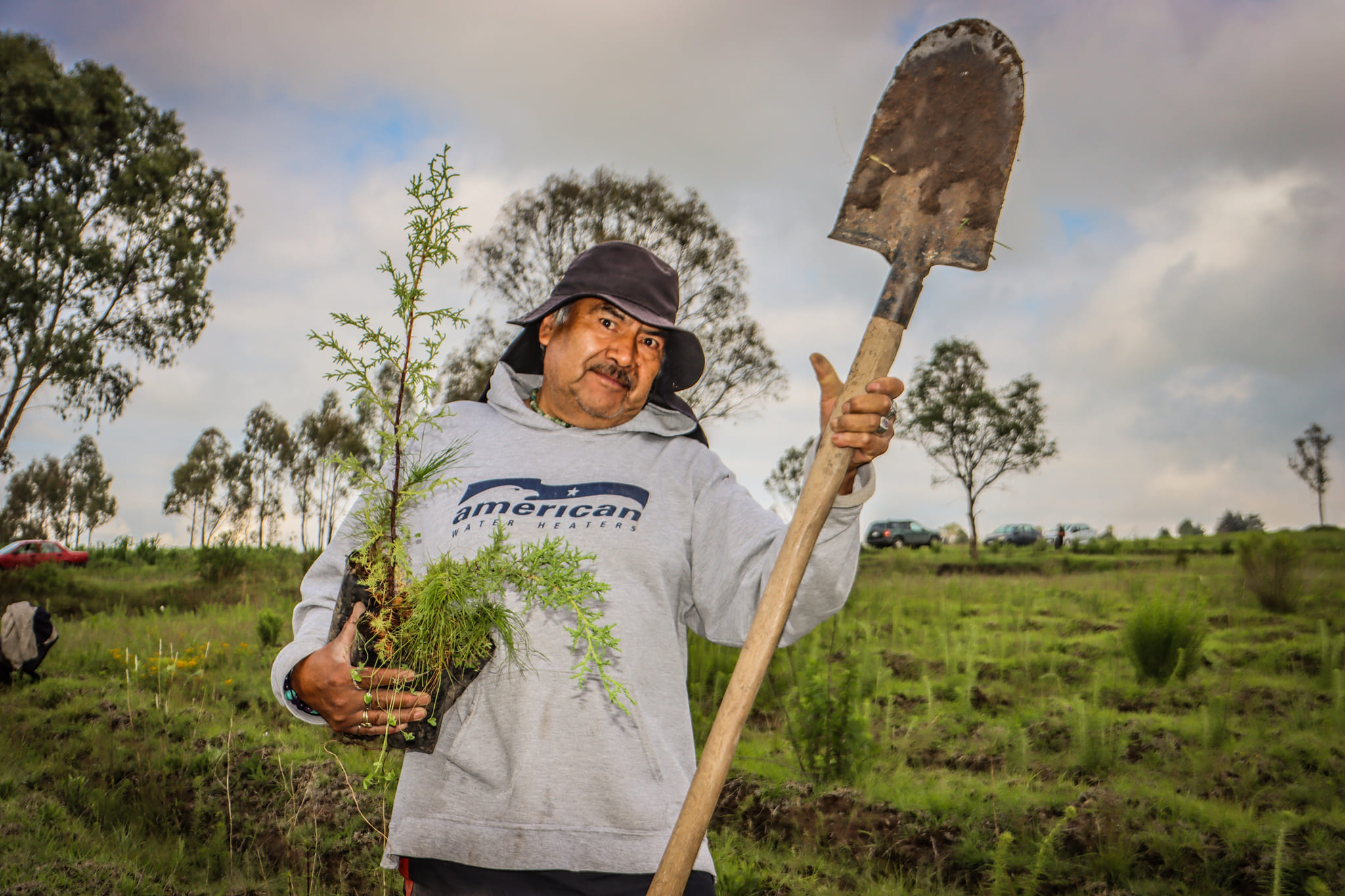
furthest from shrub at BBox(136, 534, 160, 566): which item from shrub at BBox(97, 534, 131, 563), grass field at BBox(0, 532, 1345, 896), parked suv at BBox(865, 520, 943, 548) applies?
parked suv at BBox(865, 520, 943, 548)

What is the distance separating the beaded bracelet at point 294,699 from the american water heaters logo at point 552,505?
0.48 meters

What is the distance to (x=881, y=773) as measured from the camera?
486 centimetres

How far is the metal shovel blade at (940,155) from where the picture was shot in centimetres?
182

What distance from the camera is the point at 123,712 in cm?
622

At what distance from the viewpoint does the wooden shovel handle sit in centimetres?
147

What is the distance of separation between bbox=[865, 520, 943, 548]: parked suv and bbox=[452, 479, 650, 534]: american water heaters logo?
114 feet

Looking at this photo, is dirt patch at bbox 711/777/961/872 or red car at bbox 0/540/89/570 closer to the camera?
dirt patch at bbox 711/777/961/872

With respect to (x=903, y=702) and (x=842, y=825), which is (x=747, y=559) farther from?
(x=903, y=702)

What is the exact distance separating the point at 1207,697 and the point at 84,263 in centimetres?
2184

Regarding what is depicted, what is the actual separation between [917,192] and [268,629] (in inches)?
335

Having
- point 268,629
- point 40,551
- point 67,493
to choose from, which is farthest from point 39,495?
point 268,629

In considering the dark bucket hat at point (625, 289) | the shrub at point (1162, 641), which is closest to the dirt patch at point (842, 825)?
the dark bucket hat at point (625, 289)

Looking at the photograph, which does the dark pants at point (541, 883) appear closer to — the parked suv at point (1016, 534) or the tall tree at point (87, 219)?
the tall tree at point (87, 219)

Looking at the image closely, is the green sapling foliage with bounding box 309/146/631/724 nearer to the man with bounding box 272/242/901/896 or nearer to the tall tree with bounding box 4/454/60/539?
the man with bounding box 272/242/901/896
